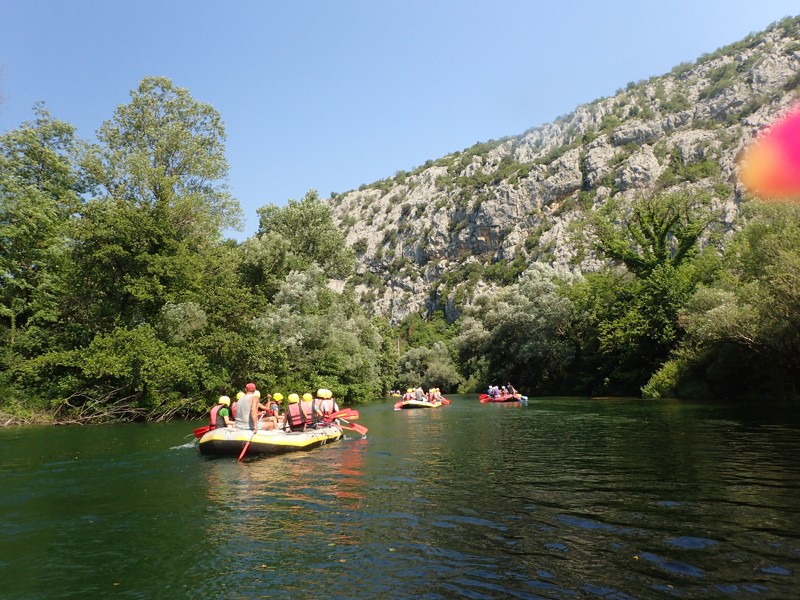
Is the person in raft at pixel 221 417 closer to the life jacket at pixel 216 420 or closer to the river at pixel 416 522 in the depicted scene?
the life jacket at pixel 216 420

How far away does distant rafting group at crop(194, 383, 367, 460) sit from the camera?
1416 centimetres

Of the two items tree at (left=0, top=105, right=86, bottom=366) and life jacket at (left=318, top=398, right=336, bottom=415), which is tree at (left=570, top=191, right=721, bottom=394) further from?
tree at (left=0, top=105, right=86, bottom=366)

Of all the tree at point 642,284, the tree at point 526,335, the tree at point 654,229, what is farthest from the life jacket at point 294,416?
the tree at point 526,335

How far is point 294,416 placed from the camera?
53.9ft

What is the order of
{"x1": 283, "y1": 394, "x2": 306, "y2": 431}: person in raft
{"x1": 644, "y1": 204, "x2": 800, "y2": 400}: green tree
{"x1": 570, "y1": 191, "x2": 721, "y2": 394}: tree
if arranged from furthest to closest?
{"x1": 570, "y1": 191, "x2": 721, "y2": 394}: tree
{"x1": 644, "y1": 204, "x2": 800, "y2": 400}: green tree
{"x1": 283, "y1": 394, "x2": 306, "y2": 431}: person in raft

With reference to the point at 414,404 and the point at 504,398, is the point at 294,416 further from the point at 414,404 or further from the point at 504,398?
the point at 504,398

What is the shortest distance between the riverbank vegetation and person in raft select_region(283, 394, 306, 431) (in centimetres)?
1108

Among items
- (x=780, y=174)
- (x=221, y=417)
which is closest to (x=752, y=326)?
(x=780, y=174)

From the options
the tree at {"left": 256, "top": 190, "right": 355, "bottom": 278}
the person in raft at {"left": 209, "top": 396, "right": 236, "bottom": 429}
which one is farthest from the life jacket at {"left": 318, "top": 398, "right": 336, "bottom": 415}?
the tree at {"left": 256, "top": 190, "right": 355, "bottom": 278}

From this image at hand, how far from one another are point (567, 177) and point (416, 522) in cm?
10049

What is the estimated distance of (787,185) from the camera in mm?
29141

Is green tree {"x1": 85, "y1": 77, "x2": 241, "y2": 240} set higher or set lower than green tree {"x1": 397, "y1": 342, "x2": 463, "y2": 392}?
higher

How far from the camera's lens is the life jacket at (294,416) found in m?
16.4

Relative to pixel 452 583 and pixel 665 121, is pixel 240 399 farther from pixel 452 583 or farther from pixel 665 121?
pixel 665 121
